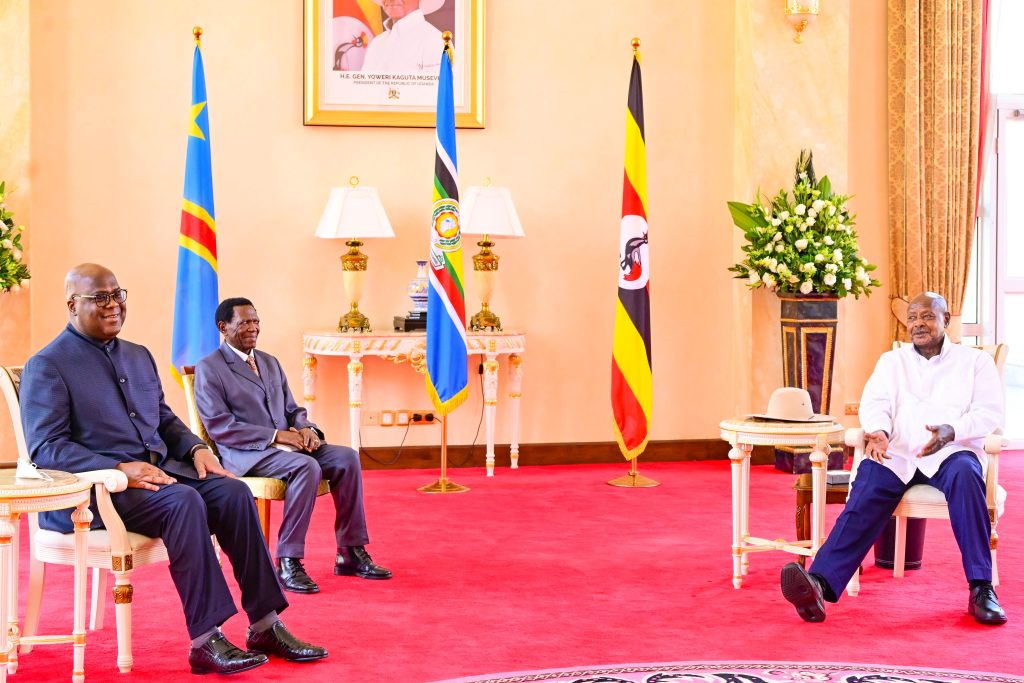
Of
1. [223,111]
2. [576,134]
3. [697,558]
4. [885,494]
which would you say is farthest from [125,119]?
[885,494]

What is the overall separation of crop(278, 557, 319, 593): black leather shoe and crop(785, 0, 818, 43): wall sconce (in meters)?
5.35

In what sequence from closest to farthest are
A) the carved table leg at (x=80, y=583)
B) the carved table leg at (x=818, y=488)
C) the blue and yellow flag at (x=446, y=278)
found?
the carved table leg at (x=80, y=583) → the carved table leg at (x=818, y=488) → the blue and yellow flag at (x=446, y=278)

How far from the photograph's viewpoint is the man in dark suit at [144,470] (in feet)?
12.8

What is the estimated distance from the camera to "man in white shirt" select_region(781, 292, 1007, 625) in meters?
4.59

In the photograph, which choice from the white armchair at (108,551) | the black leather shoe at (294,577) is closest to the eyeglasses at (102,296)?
the white armchair at (108,551)

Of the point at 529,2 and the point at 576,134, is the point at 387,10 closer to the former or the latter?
the point at 529,2

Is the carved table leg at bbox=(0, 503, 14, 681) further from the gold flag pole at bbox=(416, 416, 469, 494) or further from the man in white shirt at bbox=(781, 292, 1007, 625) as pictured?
the gold flag pole at bbox=(416, 416, 469, 494)

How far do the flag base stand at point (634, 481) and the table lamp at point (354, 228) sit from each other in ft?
6.30

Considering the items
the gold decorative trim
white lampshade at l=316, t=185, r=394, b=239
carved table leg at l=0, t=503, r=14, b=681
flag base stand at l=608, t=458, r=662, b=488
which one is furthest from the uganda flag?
carved table leg at l=0, t=503, r=14, b=681

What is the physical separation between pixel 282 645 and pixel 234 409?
147cm

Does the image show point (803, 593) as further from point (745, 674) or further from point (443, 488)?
point (443, 488)

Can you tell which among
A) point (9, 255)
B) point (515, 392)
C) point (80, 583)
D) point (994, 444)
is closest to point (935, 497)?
point (994, 444)

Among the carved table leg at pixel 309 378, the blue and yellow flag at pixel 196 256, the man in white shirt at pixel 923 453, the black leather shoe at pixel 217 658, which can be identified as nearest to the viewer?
the black leather shoe at pixel 217 658

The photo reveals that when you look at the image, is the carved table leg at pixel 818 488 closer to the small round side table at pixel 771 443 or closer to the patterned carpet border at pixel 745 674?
the small round side table at pixel 771 443
